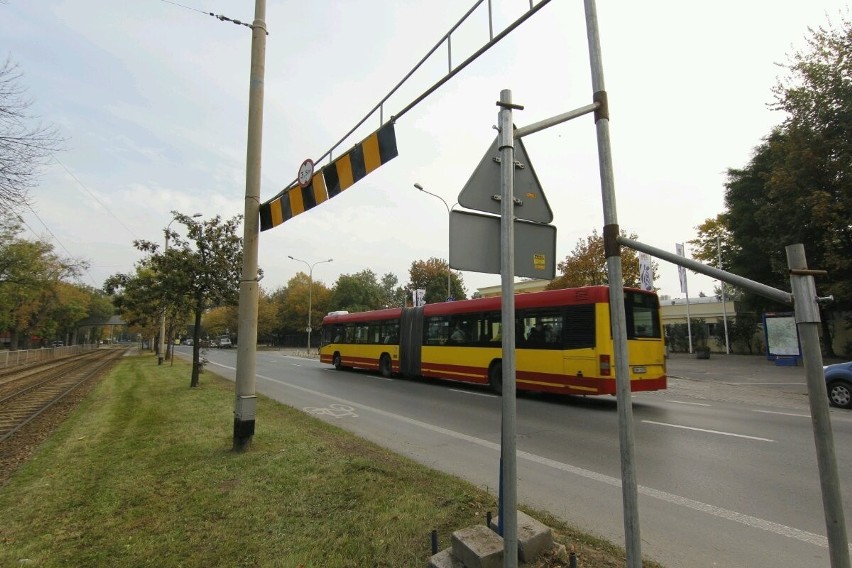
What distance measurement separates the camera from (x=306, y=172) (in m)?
7.07

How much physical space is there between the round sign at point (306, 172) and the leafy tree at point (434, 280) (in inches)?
1873

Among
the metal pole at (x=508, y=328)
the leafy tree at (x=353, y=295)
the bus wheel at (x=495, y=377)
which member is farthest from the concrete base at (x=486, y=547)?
the leafy tree at (x=353, y=295)

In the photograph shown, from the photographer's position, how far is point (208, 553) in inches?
138

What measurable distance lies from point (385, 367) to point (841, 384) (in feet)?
47.5

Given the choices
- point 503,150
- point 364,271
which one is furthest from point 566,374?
point 364,271

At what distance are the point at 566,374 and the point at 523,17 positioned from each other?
29.8 feet

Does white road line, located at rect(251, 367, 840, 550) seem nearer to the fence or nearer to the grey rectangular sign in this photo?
the grey rectangular sign

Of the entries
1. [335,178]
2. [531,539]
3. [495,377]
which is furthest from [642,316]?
[531,539]

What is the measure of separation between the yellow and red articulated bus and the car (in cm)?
397

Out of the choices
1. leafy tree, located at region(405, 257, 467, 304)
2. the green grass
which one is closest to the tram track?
the green grass

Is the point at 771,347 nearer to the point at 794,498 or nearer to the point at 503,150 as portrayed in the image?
the point at 794,498

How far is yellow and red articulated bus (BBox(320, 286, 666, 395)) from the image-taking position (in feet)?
35.7

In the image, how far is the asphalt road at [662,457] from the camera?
13.2ft

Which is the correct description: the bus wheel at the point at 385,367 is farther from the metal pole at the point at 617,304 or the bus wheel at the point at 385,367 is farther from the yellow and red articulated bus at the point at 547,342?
the metal pole at the point at 617,304
